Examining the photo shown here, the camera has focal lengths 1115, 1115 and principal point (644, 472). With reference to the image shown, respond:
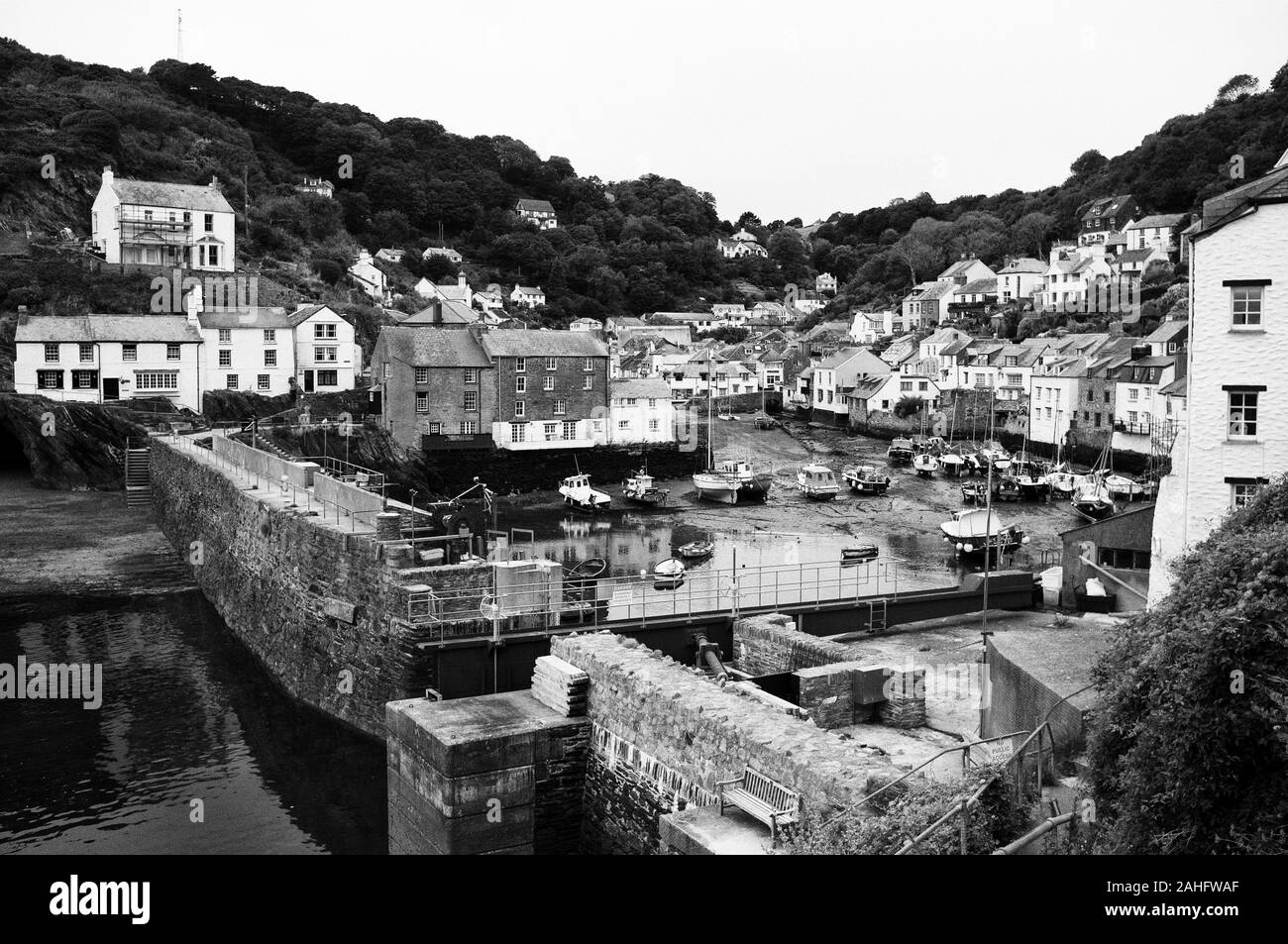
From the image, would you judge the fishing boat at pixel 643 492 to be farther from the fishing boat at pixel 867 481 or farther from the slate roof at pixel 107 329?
the slate roof at pixel 107 329

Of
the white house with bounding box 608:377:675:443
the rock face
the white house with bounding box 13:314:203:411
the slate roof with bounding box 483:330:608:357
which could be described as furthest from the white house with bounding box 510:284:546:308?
the rock face

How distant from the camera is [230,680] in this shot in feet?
83.1

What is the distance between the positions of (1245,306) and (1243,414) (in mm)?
1709

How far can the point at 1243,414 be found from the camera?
17.8 metres

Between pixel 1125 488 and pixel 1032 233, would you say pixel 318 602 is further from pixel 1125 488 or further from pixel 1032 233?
pixel 1032 233

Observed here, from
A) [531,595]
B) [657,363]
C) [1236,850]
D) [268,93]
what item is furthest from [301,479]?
[268,93]

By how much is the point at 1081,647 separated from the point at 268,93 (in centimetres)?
14588

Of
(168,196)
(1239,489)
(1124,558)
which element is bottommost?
(1124,558)

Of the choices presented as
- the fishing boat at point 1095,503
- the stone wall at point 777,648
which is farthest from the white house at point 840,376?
the stone wall at point 777,648

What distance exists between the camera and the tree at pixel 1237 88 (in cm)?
11694

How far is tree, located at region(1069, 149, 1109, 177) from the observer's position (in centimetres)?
15988

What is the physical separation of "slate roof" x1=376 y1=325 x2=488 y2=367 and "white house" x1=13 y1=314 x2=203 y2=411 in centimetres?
1051

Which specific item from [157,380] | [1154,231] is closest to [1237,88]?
[1154,231]
